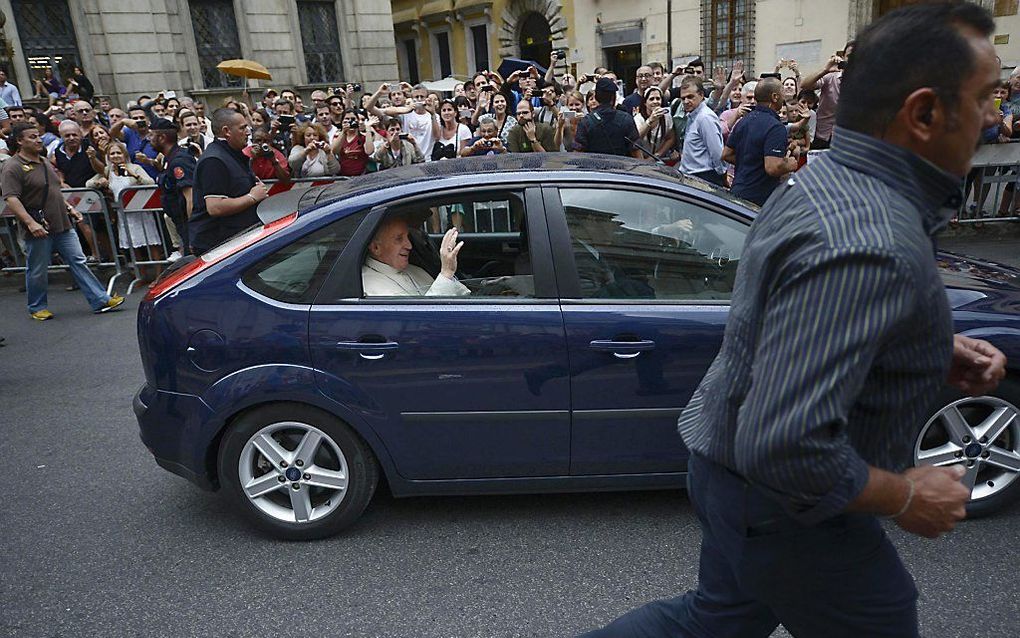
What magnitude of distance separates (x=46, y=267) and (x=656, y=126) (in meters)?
6.91

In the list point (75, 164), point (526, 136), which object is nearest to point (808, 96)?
point (526, 136)

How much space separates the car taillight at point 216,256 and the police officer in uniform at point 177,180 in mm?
3491

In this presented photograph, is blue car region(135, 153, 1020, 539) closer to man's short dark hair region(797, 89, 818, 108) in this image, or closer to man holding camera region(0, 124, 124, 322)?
man holding camera region(0, 124, 124, 322)

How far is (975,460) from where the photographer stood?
3.11 metres

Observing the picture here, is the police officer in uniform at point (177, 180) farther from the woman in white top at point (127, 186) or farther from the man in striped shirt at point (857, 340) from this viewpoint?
the man in striped shirt at point (857, 340)

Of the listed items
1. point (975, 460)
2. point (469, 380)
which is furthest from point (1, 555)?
point (975, 460)

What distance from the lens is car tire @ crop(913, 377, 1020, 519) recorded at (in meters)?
3.06

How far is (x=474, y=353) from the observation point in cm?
303

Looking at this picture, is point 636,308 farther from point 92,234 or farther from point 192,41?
point 192,41

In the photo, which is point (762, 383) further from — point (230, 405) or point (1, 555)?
point (1, 555)

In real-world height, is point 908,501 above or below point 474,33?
below

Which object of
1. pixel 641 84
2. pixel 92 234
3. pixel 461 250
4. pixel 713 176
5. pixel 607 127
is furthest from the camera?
pixel 641 84

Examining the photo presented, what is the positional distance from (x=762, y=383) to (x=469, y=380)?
1907mm

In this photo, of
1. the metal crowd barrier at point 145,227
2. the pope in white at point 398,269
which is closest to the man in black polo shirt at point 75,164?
the metal crowd barrier at point 145,227
